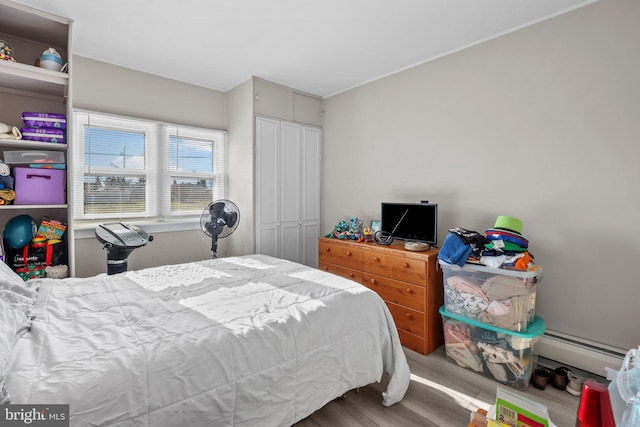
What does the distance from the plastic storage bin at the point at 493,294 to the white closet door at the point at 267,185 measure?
6.65 ft

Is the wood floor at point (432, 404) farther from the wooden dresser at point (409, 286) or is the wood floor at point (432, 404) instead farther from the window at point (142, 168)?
the window at point (142, 168)

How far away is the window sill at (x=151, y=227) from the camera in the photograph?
2982 millimetres

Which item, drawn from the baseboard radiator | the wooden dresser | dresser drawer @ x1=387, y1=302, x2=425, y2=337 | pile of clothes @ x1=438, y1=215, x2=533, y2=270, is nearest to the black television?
the wooden dresser

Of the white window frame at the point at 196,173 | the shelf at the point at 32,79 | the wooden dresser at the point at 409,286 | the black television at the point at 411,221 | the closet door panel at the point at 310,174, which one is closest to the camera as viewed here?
the shelf at the point at 32,79

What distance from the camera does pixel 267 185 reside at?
3695mm

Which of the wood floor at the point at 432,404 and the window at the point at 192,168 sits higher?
the window at the point at 192,168

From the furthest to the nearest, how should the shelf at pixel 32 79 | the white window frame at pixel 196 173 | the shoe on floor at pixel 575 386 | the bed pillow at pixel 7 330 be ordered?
the white window frame at pixel 196 173
the shelf at pixel 32 79
the shoe on floor at pixel 575 386
the bed pillow at pixel 7 330

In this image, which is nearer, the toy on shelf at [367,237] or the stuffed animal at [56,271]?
the stuffed animal at [56,271]

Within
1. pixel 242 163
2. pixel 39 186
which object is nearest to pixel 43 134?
pixel 39 186

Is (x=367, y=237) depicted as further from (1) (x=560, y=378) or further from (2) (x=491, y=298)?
(1) (x=560, y=378)

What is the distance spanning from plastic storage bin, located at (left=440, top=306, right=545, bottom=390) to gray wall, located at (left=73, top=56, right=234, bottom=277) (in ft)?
9.09

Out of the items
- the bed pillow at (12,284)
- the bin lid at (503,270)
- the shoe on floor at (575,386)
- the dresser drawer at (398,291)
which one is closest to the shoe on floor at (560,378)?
the shoe on floor at (575,386)

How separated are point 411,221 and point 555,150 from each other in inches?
48.2

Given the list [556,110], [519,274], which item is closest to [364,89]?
[556,110]
